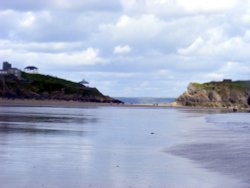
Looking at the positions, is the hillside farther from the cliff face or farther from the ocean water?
the ocean water

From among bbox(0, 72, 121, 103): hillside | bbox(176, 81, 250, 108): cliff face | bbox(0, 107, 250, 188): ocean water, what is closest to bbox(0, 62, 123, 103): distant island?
bbox(0, 72, 121, 103): hillside

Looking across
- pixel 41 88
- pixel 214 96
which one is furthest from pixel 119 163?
pixel 214 96

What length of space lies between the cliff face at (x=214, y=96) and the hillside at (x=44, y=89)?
80.1 ft

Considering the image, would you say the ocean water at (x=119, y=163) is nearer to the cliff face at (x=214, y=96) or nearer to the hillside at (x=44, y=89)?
the hillside at (x=44, y=89)

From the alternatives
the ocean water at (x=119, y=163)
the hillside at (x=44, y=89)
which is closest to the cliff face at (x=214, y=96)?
the hillside at (x=44, y=89)

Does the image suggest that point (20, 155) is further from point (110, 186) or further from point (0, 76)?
point (0, 76)

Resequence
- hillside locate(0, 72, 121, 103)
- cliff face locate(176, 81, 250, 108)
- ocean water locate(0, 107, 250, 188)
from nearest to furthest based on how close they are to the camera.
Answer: ocean water locate(0, 107, 250, 188)
hillside locate(0, 72, 121, 103)
cliff face locate(176, 81, 250, 108)

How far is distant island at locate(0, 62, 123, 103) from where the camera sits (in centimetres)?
14755

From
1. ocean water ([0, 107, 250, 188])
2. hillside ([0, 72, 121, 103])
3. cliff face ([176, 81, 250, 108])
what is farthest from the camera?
cliff face ([176, 81, 250, 108])

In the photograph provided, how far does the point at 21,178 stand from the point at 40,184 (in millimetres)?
1014

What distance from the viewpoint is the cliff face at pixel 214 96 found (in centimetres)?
17988

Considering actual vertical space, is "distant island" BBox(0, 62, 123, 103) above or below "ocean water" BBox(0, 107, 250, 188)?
Result: above

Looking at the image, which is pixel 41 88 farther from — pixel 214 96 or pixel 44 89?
pixel 214 96

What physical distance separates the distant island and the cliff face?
2442 centimetres
